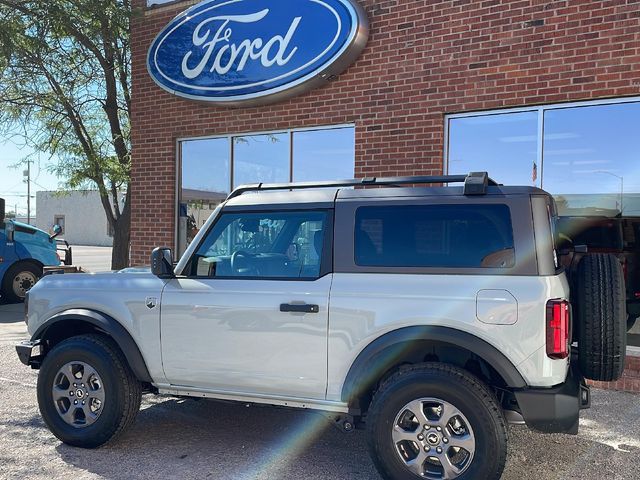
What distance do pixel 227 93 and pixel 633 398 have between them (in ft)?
19.6

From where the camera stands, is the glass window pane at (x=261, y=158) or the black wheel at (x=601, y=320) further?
the glass window pane at (x=261, y=158)

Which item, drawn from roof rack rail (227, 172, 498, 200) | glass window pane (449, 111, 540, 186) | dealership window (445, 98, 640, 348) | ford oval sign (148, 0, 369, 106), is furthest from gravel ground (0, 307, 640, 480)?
ford oval sign (148, 0, 369, 106)

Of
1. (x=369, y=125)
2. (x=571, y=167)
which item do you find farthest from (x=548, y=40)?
(x=369, y=125)

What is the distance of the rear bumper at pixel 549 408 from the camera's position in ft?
10.8

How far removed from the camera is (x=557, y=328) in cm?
324

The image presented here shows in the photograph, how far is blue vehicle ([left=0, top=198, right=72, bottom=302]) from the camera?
11.7 metres

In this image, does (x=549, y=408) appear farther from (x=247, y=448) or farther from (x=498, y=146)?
(x=498, y=146)

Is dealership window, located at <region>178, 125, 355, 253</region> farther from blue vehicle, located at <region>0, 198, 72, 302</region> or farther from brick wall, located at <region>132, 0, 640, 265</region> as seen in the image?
blue vehicle, located at <region>0, 198, 72, 302</region>

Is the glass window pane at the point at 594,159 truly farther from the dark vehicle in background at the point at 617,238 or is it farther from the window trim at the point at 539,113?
the dark vehicle in background at the point at 617,238

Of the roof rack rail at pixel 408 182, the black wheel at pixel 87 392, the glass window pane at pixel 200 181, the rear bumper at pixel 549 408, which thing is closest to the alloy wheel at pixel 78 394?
the black wheel at pixel 87 392

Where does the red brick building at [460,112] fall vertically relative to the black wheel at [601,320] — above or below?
above

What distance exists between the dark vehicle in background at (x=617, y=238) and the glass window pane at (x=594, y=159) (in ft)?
0.59

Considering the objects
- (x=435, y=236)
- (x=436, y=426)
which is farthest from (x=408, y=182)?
(x=436, y=426)

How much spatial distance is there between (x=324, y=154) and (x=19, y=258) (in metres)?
7.50
